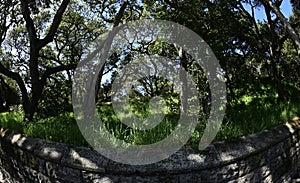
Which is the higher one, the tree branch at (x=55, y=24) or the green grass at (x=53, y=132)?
the tree branch at (x=55, y=24)

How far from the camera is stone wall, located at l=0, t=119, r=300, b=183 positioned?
12.1 feet

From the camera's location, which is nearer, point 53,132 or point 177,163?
point 177,163

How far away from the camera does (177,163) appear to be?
12.2 ft

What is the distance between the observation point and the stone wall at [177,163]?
370 cm

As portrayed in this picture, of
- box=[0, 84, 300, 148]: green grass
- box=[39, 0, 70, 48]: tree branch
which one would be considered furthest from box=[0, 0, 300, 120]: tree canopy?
box=[0, 84, 300, 148]: green grass

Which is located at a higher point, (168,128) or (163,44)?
(163,44)

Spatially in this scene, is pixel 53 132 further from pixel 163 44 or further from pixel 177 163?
pixel 163 44

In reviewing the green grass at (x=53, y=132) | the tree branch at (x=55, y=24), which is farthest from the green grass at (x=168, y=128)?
the tree branch at (x=55, y=24)

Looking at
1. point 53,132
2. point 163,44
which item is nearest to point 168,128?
point 53,132

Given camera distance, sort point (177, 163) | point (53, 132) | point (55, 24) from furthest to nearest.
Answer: point (55, 24)
point (53, 132)
point (177, 163)

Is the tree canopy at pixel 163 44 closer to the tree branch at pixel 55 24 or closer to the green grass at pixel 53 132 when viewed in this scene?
the tree branch at pixel 55 24

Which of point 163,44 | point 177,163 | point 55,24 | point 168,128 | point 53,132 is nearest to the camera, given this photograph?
point 177,163

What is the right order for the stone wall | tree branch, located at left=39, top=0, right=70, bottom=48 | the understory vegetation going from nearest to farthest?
the stone wall < the understory vegetation < tree branch, located at left=39, top=0, right=70, bottom=48

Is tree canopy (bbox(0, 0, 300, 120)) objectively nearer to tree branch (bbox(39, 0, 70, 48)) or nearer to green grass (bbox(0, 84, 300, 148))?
tree branch (bbox(39, 0, 70, 48))
